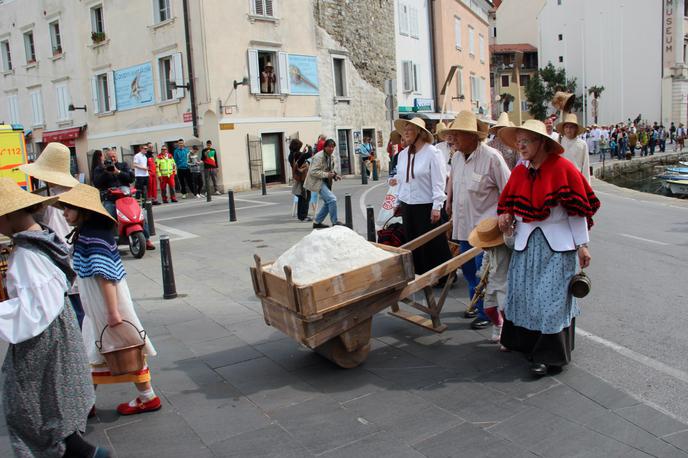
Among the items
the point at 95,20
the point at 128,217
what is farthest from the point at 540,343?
the point at 95,20

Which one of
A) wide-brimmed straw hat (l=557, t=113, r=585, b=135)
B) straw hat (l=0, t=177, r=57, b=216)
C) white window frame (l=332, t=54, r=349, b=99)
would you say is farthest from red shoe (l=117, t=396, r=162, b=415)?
white window frame (l=332, t=54, r=349, b=99)

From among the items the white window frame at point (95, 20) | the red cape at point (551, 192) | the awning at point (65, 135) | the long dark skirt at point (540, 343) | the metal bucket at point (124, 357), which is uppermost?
the white window frame at point (95, 20)

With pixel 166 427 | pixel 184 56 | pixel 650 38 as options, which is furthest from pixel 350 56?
Result: pixel 650 38

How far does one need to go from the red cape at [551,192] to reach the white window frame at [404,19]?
32014mm

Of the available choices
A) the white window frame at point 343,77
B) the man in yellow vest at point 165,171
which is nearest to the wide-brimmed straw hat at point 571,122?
the man in yellow vest at point 165,171

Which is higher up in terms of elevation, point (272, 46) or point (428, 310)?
point (272, 46)

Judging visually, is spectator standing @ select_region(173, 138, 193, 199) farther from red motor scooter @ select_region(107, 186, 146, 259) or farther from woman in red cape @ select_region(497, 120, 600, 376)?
woman in red cape @ select_region(497, 120, 600, 376)

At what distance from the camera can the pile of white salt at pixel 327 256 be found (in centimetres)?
445

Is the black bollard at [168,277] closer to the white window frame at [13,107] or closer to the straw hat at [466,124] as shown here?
the straw hat at [466,124]

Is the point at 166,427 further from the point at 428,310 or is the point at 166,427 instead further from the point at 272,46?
the point at 272,46

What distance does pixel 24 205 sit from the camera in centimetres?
327

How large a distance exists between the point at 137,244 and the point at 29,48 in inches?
1100

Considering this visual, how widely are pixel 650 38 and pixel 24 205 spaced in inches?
2414

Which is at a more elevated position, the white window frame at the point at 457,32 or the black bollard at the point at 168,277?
the white window frame at the point at 457,32
